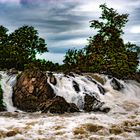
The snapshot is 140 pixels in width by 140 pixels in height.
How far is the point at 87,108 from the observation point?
28.1m

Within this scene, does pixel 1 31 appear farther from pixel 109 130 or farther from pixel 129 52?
pixel 109 130

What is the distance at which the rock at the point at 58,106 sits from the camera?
26420 millimetres

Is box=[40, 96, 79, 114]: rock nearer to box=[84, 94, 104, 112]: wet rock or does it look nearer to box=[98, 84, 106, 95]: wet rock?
box=[84, 94, 104, 112]: wet rock

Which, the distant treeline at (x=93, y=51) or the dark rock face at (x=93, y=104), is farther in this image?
the distant treeline at (x=93, y=51)

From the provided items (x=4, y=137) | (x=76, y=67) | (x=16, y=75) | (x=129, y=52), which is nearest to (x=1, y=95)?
(x=16, y=75)

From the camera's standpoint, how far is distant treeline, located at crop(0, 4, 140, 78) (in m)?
41.0

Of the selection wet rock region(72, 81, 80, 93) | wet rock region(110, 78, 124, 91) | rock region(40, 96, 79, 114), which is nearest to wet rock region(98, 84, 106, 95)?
wet rock region(110, 78, 124, 91)

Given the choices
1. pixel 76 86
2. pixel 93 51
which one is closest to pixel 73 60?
pixel 93 51

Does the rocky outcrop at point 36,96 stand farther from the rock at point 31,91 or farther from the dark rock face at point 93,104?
the dark rock face at point 93,104

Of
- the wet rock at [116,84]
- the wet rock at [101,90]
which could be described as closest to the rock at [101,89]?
the wet rock at [101,90]

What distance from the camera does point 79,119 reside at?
23.5m

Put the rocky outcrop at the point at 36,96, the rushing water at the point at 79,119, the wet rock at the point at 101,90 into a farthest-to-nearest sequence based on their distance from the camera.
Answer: the wet rock at the point at 101,90 < the rocky outcrop at the point at 36,96 < the rushing water at the point at 79,119

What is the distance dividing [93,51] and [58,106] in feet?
56.9

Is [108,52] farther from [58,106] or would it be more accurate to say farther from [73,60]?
[58,106]
